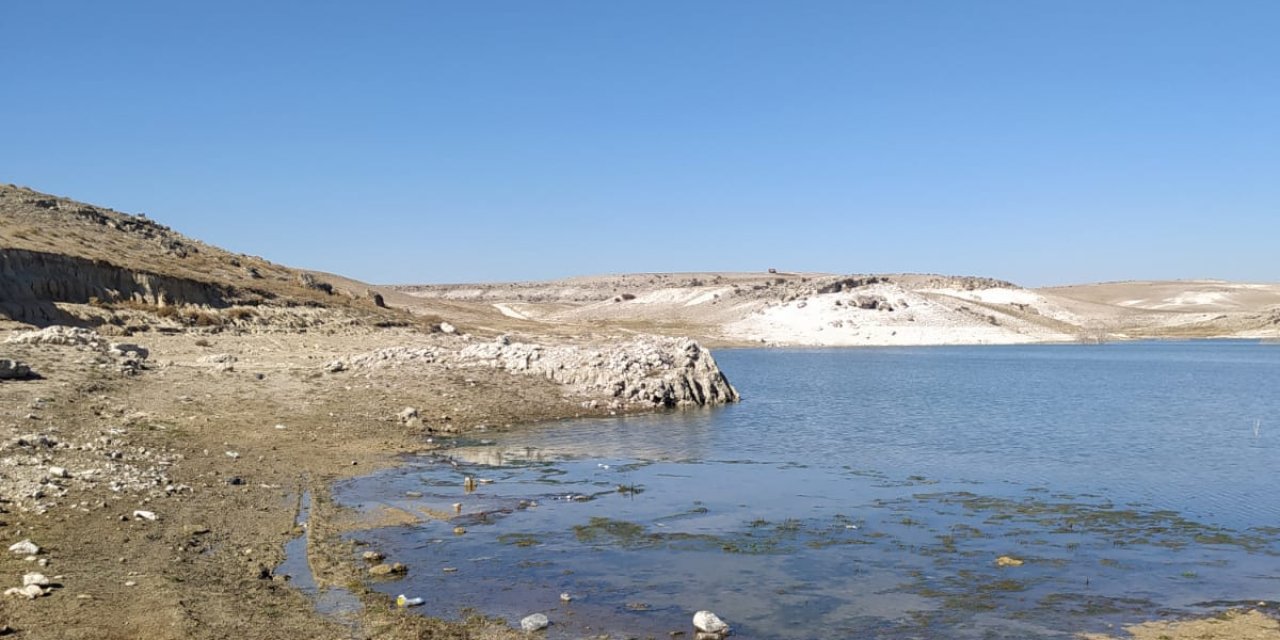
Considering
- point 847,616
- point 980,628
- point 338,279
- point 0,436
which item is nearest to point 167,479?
point 0,436

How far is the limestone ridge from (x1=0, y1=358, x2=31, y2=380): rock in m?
8.04

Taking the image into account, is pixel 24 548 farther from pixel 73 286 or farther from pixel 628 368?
pixel 73 286

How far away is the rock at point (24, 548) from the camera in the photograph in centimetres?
879

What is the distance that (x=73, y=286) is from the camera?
32.7 m

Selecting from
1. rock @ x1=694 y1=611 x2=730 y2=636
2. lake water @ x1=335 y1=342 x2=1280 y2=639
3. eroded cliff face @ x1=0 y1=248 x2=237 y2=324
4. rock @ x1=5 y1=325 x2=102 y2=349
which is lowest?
lake water @ x1=335 y1=342 x2=1280 y2=639

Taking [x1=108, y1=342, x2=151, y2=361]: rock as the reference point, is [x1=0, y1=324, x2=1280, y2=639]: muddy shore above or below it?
below

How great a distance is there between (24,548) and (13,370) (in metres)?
11.1

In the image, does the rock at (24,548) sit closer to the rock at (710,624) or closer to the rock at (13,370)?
the rock at (710,624)

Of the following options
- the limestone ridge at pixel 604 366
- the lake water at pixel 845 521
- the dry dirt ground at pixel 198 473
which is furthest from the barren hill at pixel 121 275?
the lake water at pixel 845 521

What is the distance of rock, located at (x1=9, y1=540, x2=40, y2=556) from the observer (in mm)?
8789

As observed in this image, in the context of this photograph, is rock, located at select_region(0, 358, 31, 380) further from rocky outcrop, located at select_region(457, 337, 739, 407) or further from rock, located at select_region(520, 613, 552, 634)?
rock, located at select_region(520, 613, 552, 634)

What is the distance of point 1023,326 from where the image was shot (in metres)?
83.0

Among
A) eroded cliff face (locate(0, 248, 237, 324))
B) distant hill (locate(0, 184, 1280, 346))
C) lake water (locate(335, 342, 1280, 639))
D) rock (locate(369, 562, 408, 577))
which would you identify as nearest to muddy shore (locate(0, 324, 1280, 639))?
rock (locate(369, 562, 408, 577))

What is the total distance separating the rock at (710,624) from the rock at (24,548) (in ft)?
20.5
